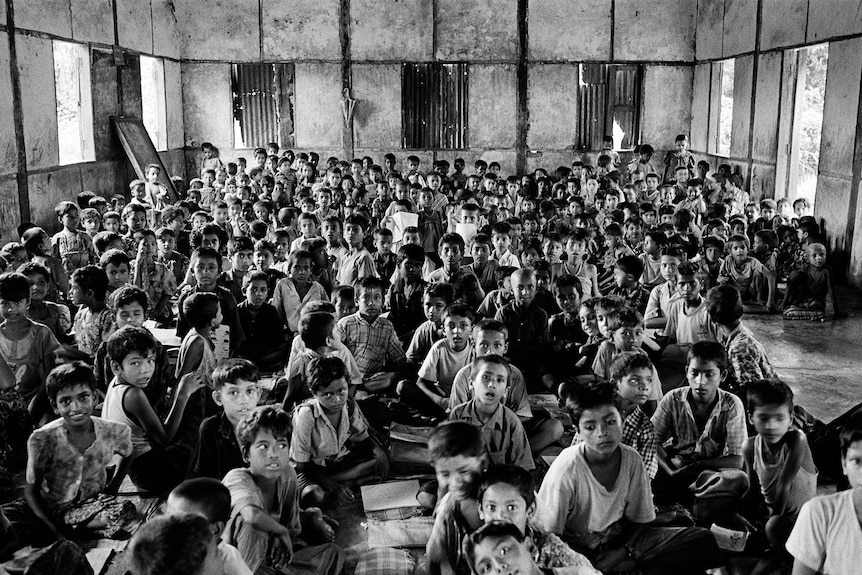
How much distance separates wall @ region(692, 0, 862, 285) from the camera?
8.13m

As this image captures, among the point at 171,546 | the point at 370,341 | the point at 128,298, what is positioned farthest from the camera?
the point at 370,341

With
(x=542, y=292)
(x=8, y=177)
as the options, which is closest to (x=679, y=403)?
(x=542, y=292)

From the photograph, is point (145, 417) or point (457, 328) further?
point (457, 328)

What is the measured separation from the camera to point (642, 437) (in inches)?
131

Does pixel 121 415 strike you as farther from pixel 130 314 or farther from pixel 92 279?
pixel 92 279

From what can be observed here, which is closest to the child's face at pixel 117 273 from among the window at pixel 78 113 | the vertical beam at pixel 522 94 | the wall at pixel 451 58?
the window at pixel 78 113

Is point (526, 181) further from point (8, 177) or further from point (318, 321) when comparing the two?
point (318, 321)

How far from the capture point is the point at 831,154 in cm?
866

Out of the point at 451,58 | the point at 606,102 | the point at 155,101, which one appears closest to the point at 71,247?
the point at 155,101

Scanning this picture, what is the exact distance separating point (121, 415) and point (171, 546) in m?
1.53

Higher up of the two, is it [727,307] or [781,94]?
[781,94]

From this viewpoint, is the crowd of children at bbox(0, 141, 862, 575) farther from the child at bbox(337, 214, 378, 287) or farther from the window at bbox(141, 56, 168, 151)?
the window at bbox(141, 56, 168, 151)

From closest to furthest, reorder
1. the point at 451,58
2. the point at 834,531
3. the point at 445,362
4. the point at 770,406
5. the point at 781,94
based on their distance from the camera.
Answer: the point at 834,531 → the point at 770,406 → the point at 445,362 → the point at 781,94 → the point at 451,58

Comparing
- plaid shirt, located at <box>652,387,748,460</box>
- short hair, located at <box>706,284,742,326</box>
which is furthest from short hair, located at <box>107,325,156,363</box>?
short hair, located at <box>706,284,742,326</box>
